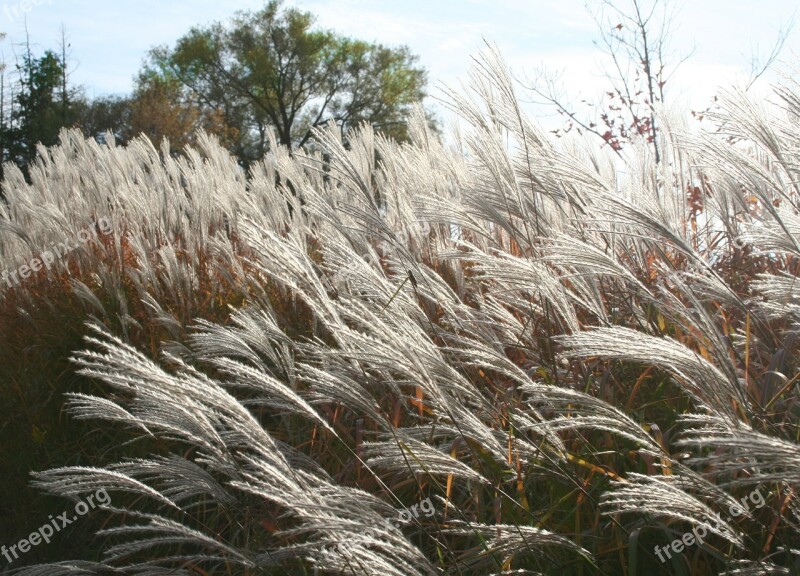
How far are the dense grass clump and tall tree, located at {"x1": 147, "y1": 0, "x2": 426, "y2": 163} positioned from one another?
3494 centimetres

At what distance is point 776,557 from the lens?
1.91m

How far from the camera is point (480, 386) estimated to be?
2906mm

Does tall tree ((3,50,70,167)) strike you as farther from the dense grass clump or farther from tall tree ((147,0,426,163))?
the dense grass clump

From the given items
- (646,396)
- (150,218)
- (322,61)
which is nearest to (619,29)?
(150,218)

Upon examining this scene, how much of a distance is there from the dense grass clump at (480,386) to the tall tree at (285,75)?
34.9 meters

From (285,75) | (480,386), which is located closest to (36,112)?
(285,75)

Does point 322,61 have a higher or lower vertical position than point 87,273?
higher

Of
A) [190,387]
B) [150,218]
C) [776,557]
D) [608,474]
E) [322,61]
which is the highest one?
[322,61]

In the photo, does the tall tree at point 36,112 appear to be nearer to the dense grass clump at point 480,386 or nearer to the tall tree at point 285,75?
the tall tree at point 285,75

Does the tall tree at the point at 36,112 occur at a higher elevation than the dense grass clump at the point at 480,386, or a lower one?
higher

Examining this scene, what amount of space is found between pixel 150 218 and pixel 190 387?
3.44 meters

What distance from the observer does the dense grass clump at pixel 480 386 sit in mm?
1721

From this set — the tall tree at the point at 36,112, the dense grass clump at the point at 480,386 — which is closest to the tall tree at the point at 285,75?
the tall tree at the point at 36,112

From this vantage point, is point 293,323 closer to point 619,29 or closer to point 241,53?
point 619,29
